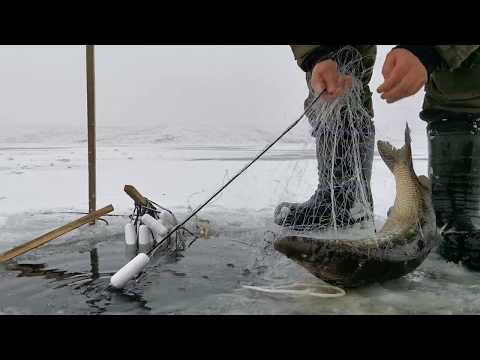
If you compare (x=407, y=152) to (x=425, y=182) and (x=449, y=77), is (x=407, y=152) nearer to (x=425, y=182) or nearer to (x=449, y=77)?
(x=425, y=182)

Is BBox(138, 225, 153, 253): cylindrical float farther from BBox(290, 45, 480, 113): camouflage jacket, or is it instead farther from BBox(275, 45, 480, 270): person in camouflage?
BBox(290, 45, 480, 113): camouflage jacket

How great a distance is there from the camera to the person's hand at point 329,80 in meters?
1.67

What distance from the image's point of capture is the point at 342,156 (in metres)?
2.04

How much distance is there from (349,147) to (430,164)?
1.15 feet

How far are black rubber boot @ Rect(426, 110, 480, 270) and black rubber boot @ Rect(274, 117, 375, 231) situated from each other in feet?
1.01

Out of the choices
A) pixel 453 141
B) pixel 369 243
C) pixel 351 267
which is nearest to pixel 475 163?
pixel 453 141

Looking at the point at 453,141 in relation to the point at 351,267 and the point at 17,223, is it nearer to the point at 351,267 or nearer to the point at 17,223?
the point at 351,267

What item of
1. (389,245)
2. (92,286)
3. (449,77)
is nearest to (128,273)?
(92,286)

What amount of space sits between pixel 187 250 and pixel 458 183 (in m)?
1.17

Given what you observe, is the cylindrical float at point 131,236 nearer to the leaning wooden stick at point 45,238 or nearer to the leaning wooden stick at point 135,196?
the leaning wooden stick at point 135,196

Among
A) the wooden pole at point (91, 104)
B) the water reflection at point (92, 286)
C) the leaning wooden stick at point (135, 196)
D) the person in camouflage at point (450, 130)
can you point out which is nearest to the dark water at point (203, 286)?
the water reflection at point (92, 286)

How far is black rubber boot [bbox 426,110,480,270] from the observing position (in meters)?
1.75

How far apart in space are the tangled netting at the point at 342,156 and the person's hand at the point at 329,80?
3cm
